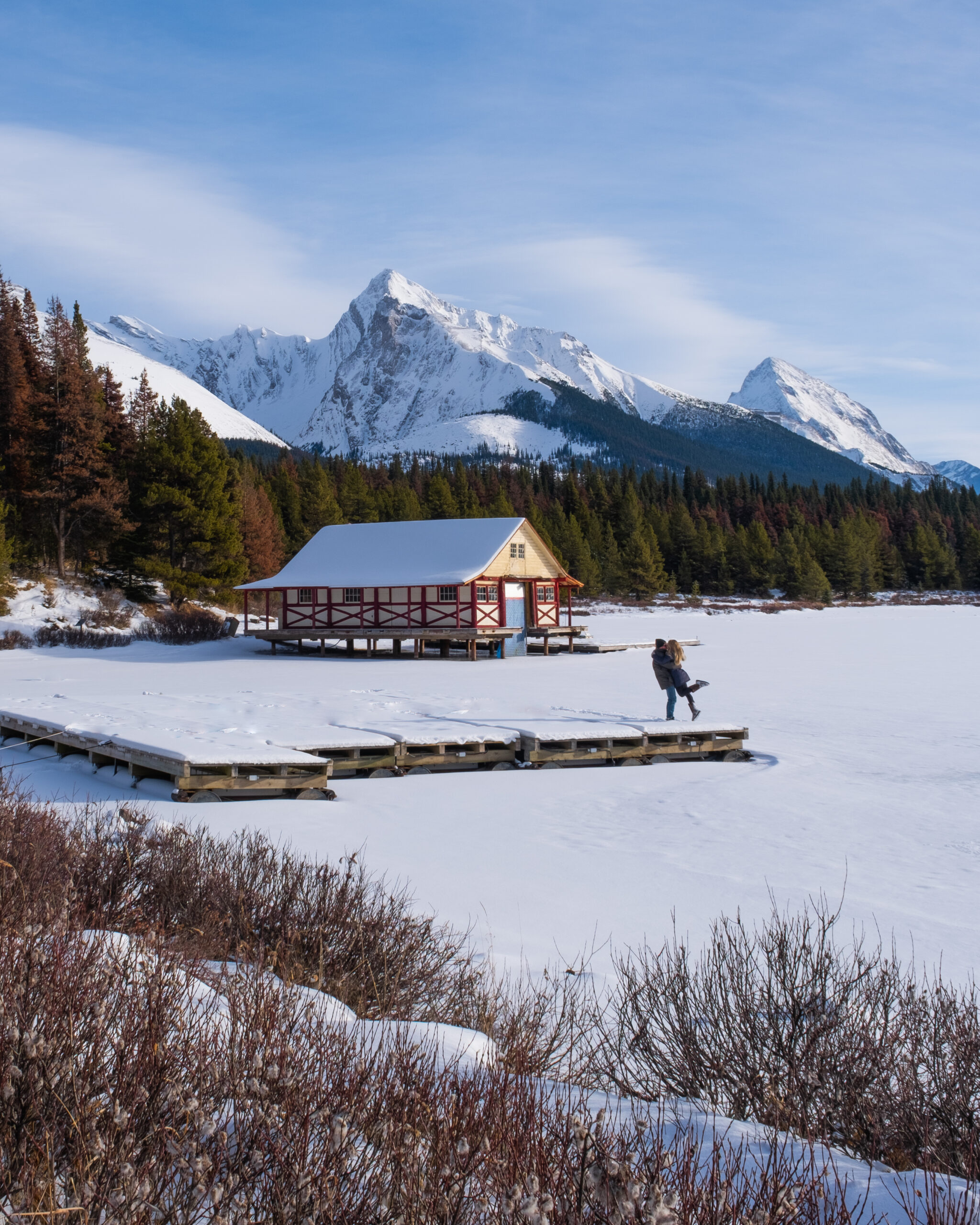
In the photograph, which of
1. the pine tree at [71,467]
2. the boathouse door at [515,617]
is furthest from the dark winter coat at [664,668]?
the pine tree at [71,467]

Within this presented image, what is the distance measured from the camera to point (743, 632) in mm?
43344

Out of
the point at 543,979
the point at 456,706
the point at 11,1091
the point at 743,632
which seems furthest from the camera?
the point at 743,632

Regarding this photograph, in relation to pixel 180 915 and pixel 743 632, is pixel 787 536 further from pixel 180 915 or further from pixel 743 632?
pixel 180 915

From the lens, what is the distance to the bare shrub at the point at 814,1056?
341 centimetres

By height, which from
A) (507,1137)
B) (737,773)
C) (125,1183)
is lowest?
→ (737,773)

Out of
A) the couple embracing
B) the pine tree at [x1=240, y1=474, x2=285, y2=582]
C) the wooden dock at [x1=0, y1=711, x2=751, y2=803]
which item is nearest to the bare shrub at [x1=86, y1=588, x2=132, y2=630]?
the pine tree at [x1=240, y1=474, x2=285, y2=582]

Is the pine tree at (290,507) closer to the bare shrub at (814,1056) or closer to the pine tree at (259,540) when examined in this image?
the pine tree at (259,540)

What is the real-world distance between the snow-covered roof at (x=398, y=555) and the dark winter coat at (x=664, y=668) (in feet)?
60.5

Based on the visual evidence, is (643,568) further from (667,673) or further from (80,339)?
(667,673)

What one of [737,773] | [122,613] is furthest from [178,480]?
[737,773]

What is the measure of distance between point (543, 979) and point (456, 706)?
459 inches

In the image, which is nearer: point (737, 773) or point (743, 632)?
point (737, 773)

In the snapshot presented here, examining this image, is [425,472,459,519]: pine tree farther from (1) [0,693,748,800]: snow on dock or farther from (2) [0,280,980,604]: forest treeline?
(1) [0,693,748,800]: snow on dock

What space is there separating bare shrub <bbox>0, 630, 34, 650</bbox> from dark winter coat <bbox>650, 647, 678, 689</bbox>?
23.5 m
